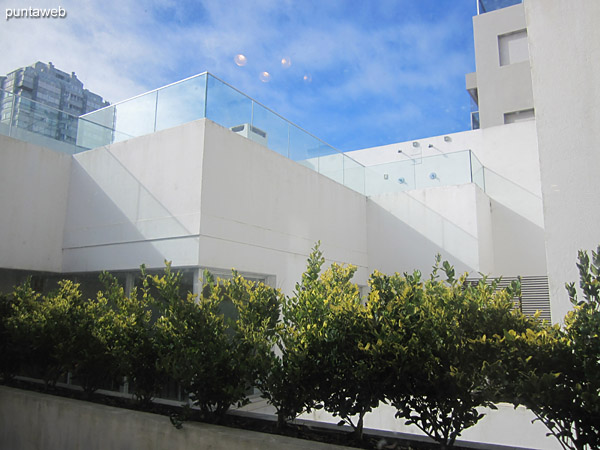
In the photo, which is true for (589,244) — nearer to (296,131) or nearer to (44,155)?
(296,131)

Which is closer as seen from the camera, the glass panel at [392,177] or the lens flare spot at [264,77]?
the lens flare spot at [264,77]

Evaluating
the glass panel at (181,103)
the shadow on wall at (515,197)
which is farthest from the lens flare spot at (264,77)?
the shadow on wall at (515,197)

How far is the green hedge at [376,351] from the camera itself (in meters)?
3.16

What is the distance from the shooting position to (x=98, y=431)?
4.59 meters

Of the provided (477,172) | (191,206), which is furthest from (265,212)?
(477,172)

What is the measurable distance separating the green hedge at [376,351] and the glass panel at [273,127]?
5070mm

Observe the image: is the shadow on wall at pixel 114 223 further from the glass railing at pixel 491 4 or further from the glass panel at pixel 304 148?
the glass railing at pixel 491 4

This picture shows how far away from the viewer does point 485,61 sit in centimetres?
2098

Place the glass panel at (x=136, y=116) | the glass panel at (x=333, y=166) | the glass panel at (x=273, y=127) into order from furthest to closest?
the glass panel at (x=333, y=166) → the glass panel at (x=273, y=127) → the glass panel at (x=136, y=116)

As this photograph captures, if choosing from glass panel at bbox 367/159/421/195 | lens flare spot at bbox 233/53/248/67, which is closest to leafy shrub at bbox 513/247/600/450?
lens flare spot at bbox 233/53/248/67

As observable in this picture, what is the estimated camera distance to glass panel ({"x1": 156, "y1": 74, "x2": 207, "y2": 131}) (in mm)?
8203

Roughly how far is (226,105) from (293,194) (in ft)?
8.05

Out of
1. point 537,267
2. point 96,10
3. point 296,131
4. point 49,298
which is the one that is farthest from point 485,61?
point 49,298

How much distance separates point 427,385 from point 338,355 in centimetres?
74
